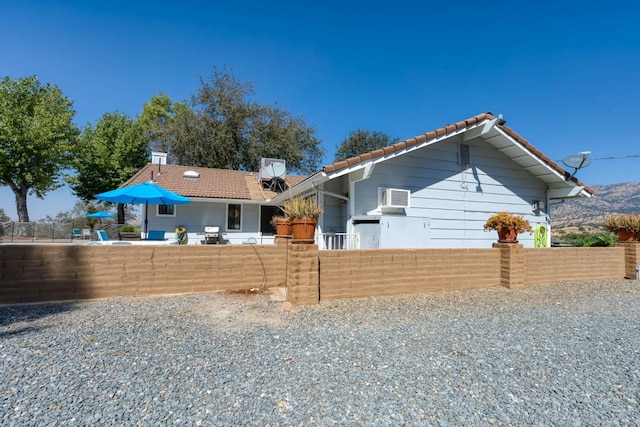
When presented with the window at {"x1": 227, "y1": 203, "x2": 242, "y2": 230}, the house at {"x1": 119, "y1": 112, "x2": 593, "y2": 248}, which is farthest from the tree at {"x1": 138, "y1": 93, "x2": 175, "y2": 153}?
the house at {"x1": 119, "y1": 112, "x2": 593, "y2": 248}

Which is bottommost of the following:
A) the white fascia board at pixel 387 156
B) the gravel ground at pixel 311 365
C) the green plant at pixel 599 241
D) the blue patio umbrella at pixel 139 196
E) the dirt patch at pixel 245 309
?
the gravel ground at pixel 311 365

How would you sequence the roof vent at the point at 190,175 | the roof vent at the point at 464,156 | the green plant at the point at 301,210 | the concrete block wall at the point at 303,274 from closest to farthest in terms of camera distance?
the concrete block wall at the point at 303,274 → the green plant at the point at 301,210 → the roof vent at the point at 464,156 → the roof vent at the point at 190,175

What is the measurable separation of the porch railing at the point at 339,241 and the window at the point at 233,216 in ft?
22.2

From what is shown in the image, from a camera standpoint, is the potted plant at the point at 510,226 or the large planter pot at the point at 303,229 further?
the potted plant at the point at 510,226

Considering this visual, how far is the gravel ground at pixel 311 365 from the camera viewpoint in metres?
2.40

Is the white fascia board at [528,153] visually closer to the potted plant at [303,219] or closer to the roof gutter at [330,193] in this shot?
the roof gutter at [330,193]

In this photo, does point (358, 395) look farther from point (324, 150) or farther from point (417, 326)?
point (324, 150)

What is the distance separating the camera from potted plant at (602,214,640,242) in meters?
8.95

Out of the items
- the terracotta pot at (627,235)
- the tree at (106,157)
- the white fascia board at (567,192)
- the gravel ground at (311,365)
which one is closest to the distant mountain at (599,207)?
the white fascia board at (567,192)

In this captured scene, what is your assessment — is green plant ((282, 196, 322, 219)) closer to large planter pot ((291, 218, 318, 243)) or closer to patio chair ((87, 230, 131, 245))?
large planter pot ((291, 218, 318, 243))

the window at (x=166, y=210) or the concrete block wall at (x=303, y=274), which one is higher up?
the window at (x=166, y=210)

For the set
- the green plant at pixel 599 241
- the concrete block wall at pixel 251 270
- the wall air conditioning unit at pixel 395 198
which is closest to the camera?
the concrete block wall at pixel 251 270

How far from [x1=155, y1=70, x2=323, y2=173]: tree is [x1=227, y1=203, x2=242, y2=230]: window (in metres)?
11.2

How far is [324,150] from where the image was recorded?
27.9m
